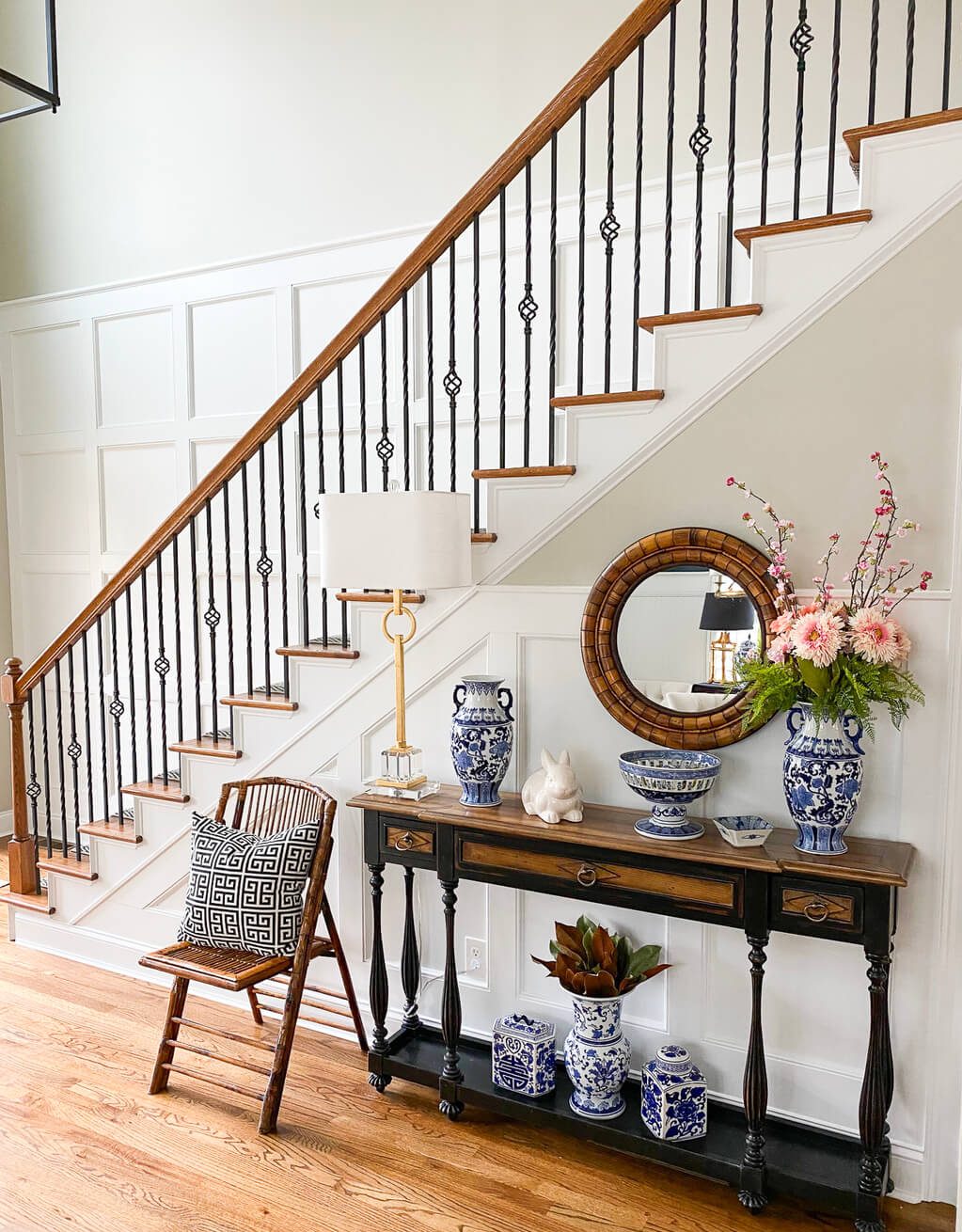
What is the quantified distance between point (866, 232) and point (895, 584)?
3.02 ft

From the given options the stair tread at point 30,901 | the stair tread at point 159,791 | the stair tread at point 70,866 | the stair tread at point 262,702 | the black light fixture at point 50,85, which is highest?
the black light fixture at point 50,85

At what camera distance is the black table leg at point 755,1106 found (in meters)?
2.44

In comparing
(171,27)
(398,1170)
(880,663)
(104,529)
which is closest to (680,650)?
(880,663)

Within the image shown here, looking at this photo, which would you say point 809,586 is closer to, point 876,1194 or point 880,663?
point 880,663

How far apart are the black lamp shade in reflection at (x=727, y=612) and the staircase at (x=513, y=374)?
471 millimetres

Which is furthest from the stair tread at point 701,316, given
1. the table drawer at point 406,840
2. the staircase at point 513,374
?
the table drawer at point 406,840

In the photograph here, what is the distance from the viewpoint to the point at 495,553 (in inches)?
Result: 121

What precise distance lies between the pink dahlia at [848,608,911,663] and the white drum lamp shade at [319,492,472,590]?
3.71ft

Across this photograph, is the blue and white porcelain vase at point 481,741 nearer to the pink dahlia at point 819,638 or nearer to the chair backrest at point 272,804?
the chair backrest at point 272,804

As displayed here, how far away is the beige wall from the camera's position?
247 cm

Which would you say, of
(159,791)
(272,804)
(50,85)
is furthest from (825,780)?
(50,85)

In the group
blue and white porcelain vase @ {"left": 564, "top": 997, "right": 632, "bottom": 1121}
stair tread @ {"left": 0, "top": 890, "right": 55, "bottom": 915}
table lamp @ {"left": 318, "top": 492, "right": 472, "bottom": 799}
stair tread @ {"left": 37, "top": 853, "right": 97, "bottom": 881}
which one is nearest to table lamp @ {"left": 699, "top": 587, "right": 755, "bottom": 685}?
table lamp @ {"left": 318, "top": 492, "right": 472, "bottom": 799}

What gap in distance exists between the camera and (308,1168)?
2.65m

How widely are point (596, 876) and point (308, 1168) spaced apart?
1.13 m
